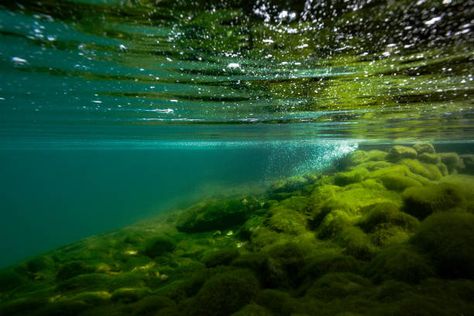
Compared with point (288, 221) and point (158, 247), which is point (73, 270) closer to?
point (158, 247)

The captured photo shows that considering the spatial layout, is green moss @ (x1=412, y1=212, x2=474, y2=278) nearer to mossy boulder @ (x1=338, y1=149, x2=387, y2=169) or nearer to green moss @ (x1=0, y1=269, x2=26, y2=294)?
green moss @ (x1=0, y1=269, x2=26, y2=294)

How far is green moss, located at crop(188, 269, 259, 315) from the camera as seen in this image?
18.7 ft

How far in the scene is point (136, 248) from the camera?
12984mm

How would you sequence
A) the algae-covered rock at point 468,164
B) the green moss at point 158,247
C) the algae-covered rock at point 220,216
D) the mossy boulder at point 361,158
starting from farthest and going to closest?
1. the algae-covered rock at point 468,164
2. the mossy boulder at point 361,158
3. the algae-covered rock at point 220,216
4. the green moss at point 158,247

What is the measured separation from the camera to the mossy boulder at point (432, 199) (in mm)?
8703

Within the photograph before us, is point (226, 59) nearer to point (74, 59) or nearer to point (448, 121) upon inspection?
point (74, 59)

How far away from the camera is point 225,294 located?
595 centimetres

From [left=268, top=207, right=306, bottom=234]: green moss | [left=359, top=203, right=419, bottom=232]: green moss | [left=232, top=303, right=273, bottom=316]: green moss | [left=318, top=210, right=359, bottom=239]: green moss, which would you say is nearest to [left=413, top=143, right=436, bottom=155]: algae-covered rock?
[left=268, top=207, right=306, bottom=234]: green moss

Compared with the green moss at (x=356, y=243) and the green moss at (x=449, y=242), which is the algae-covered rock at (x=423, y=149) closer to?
the green moss at (x=356, y=243)

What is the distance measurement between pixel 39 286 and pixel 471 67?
49.1 ft

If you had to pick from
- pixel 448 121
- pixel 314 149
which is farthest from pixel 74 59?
pixel 314 149

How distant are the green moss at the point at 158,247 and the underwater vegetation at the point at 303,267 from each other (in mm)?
42

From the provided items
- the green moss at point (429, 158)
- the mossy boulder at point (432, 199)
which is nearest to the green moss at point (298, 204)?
the mossy boulder at point (432, 199)

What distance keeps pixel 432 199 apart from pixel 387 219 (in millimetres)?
1859
